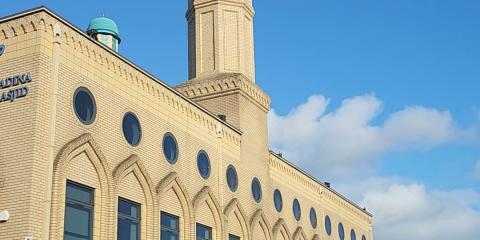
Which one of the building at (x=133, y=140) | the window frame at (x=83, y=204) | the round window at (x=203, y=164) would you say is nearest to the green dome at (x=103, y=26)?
the building at (x=133, y=140)

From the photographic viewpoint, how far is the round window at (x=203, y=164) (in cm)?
3010

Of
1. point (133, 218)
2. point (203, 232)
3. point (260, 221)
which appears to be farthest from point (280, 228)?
point (133, 218)

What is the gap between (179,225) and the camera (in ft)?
92.4

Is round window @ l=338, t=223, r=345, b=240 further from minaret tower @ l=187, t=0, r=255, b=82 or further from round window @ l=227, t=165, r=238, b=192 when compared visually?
round window @ l=227, t=165, r=238, b=192

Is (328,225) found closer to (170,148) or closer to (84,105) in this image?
(170,148)

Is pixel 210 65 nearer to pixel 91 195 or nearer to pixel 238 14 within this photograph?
pixel 238 14

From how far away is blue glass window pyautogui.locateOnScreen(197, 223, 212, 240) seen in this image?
29.6m

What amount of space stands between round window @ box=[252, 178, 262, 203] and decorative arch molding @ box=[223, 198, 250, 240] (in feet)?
6.42

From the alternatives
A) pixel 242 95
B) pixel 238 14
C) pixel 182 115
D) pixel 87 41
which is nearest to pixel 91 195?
pixel 87 41

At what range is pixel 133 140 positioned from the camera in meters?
26.0

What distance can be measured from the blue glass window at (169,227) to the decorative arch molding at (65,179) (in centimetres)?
368

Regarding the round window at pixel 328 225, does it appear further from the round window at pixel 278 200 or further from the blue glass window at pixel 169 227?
the blue glass window at pixel 169 227

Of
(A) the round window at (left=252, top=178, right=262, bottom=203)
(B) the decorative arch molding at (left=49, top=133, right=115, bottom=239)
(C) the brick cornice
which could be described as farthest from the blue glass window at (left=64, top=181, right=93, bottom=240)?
(C) the brick cornice

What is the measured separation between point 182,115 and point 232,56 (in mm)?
8105
